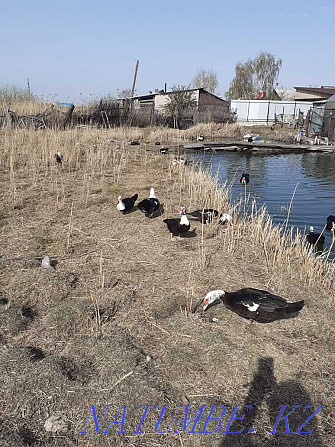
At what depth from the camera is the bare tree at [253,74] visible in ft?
197

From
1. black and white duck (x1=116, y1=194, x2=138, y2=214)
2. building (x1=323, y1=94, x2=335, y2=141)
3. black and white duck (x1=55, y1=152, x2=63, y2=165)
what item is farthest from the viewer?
building (x1=323, y1=94, x2=335, y2=141)

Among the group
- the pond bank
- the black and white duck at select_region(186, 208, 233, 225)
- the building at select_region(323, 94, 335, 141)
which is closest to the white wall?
the building at select_region(323, 94, 335, 141)

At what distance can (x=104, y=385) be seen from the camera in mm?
2982

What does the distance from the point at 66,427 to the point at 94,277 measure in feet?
7.64

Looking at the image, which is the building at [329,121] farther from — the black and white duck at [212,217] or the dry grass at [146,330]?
the dry grass at [146,330]

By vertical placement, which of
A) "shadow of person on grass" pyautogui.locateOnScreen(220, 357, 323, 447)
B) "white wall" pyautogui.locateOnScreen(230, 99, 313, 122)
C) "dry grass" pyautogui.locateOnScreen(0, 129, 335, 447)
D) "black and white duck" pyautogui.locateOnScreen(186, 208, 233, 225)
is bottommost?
"shadow of person on grass" pyautogui.locateOnScreen(220, 357, 323, 447)

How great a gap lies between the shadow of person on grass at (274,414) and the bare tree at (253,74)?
62.4 metres

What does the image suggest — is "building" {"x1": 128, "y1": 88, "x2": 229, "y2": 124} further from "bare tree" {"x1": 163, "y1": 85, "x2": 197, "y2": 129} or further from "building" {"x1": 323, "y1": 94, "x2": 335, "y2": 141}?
"building" {"x1": 323, "y1": 94, "x2": 335, "y2": 141}

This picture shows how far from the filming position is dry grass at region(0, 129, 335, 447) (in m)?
2.76

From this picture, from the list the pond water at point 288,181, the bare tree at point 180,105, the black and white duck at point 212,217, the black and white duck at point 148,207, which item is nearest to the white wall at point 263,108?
the bare tree at point 180,105

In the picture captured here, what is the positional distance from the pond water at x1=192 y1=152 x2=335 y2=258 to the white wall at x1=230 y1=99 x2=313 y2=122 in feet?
70.5

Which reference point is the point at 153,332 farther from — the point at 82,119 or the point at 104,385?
the point at 82,119

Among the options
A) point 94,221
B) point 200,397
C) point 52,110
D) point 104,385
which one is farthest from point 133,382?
point 52,110

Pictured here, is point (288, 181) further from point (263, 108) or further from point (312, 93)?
point (312, 93)
